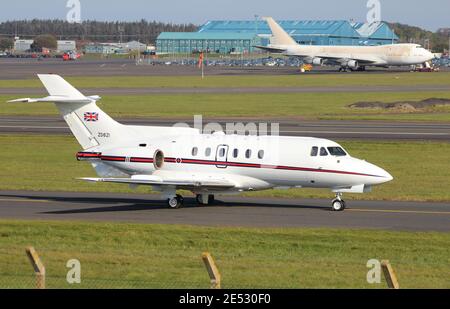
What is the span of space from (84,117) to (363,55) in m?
112

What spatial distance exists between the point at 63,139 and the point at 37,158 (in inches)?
333

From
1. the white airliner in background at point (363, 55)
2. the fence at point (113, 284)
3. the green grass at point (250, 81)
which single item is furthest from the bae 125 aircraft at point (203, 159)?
the white airliner in background at point (363, 55)

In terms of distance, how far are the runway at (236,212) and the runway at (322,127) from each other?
77.0 feet

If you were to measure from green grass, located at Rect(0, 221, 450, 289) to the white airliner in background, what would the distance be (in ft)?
382

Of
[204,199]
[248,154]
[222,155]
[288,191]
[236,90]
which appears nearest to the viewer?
[248,154]

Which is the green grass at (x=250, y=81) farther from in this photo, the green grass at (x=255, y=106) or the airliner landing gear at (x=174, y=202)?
the airliner landing gear at (x=174, y=202)

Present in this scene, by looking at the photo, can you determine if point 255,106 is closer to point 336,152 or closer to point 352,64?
point 336,152

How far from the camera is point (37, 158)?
48812 millimetres

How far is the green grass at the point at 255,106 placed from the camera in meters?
74.4

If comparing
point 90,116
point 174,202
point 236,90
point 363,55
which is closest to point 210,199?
point 174,202

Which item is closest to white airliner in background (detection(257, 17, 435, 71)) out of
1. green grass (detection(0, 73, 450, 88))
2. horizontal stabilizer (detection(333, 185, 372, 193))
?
green grass (detection(0, 73, 450, 88))

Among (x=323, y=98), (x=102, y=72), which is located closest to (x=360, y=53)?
(x=102, y=72)

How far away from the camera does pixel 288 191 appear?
38.3 m
